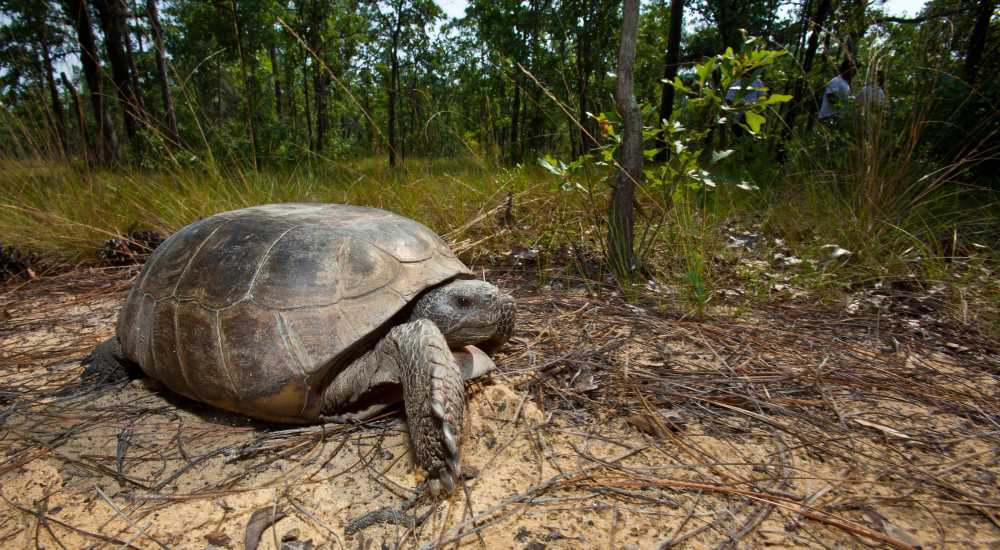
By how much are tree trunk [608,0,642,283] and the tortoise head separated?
1.42 meters

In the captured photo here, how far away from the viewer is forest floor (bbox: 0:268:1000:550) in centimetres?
125

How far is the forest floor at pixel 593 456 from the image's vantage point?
1248mm

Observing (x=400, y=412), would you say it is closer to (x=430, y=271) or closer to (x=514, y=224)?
(x=430, y=271)

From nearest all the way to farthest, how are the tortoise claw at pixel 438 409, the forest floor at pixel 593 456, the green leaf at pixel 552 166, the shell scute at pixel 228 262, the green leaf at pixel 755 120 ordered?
the forest floor at pixel 593 456, the tortoise claw at pixel 438 409, the shell scute at pixel 228 262, the green leaf at pixel 755 120, the green leaf at pixel 552 166

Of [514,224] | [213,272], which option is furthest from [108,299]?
[514,224]

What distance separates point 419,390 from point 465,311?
0.47m

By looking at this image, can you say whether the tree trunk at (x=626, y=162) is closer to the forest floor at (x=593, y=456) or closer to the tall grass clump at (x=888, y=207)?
the forest floor at (x=593, y=456)

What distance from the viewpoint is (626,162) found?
121 inches

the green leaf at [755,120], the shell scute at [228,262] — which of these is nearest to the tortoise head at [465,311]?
the shell scute at [228,262]

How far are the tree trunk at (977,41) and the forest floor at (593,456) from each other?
407 centimetres

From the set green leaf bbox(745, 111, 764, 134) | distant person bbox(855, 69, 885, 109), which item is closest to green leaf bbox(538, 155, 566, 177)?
green leaf bbox(745, 111, 764, 134)

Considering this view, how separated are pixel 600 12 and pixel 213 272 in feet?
29.9

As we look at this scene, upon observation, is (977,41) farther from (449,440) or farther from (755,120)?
(449,440)

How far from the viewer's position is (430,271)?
196 cm
